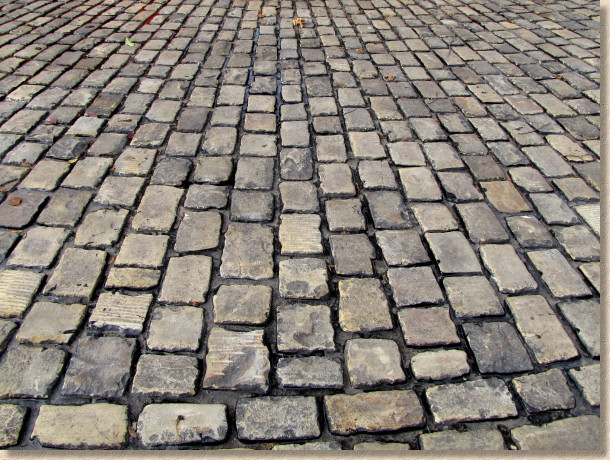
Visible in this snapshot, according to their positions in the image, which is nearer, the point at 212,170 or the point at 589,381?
the point at 589,381

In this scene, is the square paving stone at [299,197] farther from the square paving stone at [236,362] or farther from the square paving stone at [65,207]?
the square paving stone at [65,207]

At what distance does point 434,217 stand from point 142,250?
1.72 meters

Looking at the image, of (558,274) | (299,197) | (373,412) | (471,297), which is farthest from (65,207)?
(558,274)

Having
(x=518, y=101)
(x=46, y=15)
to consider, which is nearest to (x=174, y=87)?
(x=46, y=15)

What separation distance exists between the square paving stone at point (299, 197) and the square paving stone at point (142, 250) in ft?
2.49

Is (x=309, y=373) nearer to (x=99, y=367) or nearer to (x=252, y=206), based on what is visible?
(x=99, y=367)

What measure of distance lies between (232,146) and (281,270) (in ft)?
4.20

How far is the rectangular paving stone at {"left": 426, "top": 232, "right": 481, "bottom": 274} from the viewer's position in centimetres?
230

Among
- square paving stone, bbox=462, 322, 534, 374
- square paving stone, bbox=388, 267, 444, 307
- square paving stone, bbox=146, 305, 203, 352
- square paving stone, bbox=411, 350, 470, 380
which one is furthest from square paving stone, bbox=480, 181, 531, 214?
square paving stone, bbox=146, 305, 203, 352

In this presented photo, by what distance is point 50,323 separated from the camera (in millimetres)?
1963

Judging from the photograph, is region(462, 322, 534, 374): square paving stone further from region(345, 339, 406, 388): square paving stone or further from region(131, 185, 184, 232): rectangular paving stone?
region(131, 185, 184, 232): rectangular paving stone

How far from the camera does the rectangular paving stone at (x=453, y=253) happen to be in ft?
7.54

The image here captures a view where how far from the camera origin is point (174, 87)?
150 inches

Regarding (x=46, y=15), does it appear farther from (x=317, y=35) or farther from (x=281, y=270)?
(x=281, y=270)
